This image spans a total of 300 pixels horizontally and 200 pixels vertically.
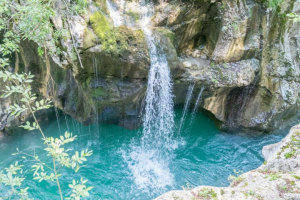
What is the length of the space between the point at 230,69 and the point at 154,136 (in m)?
3.39

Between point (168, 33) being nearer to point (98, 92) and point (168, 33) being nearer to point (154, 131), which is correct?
point (98, 92)

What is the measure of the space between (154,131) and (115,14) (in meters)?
4.03

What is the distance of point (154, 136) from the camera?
318 inches

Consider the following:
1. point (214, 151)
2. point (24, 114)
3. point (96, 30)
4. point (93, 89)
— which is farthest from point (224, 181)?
point (24, 114)

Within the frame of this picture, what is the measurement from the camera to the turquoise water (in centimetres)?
610

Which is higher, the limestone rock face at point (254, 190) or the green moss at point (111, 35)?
the green moss at point (111, 35)

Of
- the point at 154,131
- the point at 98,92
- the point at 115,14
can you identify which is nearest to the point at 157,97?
the point at 154,131

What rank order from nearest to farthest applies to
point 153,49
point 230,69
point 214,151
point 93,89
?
1. point 153,49
2. point 93,89
3. point 230,69
4. point 214,151

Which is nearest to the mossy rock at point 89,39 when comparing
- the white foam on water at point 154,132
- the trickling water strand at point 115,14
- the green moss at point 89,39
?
the green moss at point 89,39

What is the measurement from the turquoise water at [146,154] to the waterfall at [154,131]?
1.8 inches

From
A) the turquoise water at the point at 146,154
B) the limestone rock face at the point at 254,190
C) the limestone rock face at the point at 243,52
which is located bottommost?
the turquoise water at the point at 146,154

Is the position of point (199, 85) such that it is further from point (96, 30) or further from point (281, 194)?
point (281, 194)

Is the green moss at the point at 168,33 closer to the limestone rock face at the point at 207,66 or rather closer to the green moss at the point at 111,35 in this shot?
the limestone rock face at the point at 207,66

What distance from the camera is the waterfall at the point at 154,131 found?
20.7 feet
